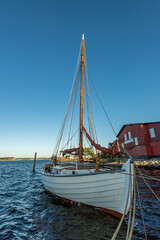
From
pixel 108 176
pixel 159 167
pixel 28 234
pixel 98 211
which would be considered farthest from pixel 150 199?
pixel 159 167

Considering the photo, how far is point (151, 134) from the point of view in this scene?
104 ft

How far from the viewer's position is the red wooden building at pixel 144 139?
30844 millimetres

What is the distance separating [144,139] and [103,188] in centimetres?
2934

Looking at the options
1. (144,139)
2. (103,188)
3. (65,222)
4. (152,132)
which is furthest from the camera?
(144,139)

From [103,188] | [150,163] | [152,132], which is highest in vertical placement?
[152,132]

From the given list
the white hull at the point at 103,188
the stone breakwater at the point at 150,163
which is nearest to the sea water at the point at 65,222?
the white hull at the point at 103,188

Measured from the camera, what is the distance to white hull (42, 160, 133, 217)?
6367 mm

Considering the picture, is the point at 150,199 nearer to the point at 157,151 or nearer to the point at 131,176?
the point at 131,176

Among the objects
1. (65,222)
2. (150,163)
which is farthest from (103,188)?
(150,163)

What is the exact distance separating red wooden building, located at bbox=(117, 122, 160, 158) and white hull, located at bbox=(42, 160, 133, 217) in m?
29.0

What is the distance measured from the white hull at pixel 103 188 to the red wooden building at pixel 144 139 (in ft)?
95.0

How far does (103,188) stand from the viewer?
6871 mm

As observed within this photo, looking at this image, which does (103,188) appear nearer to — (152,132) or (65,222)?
(65,222)

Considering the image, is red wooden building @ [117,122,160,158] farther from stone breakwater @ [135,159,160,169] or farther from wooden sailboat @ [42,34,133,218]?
wooden sailboat @ [42,34,133,218]
